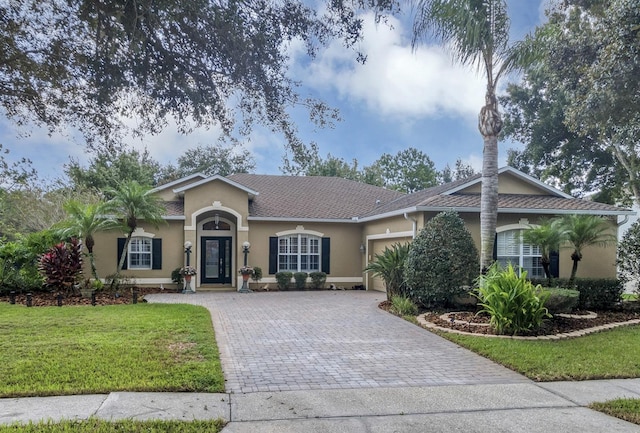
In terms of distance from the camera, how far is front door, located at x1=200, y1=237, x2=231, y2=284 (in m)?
20.5

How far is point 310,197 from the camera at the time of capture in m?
23.1

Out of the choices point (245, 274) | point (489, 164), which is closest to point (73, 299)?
point (245, 274)

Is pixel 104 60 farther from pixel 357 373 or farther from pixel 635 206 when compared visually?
pixel 635 206

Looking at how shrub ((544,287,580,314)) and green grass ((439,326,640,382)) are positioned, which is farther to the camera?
shrub ((544,287,580,314))

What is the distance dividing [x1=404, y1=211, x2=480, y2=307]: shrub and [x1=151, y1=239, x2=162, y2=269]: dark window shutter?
10.8 meters

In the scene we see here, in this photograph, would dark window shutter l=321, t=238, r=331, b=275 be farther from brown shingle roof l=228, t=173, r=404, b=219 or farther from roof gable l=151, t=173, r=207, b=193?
roof gable l=151, t=173, r=207, b=193

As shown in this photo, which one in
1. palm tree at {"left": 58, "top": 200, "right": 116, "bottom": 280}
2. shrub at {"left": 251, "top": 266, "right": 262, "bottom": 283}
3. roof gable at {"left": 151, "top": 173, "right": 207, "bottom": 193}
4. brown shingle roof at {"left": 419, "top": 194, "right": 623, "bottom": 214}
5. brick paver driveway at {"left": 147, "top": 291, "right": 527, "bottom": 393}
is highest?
roof gable at {"left": 151, "top": 173, "right": 207, "bottom": 193}

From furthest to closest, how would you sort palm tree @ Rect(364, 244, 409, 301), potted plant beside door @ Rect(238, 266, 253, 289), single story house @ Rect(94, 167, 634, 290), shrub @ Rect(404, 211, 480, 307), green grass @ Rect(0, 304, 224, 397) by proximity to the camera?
1. potted plant beside door @ Rect(238, 266, 253, 289)
2. single story house @ Rect(94, 167, 634, 290)
3. palm tree @ Rect(364, 244, 409, 301)
4. shrub @ Rect(404, 211, 480, 307)
5. green grass @ Rect(0, 304, 224, 397)

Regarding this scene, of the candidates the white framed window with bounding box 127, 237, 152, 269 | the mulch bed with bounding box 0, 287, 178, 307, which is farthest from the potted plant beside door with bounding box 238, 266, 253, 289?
the mulch bed with bounding box 0, 287, 178, 307

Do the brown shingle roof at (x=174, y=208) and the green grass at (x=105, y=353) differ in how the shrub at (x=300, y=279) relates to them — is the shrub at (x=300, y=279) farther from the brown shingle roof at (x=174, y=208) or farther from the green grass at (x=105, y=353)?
the green grass at (x=105, y=353)

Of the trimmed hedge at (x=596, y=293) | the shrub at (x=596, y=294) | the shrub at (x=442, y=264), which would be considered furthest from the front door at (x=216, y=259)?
the shrub at (x=596, y=294)

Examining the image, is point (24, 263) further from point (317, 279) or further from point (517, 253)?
point (517, 253)

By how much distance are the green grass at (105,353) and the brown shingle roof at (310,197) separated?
9130 mm

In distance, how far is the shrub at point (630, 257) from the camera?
46.4ft
